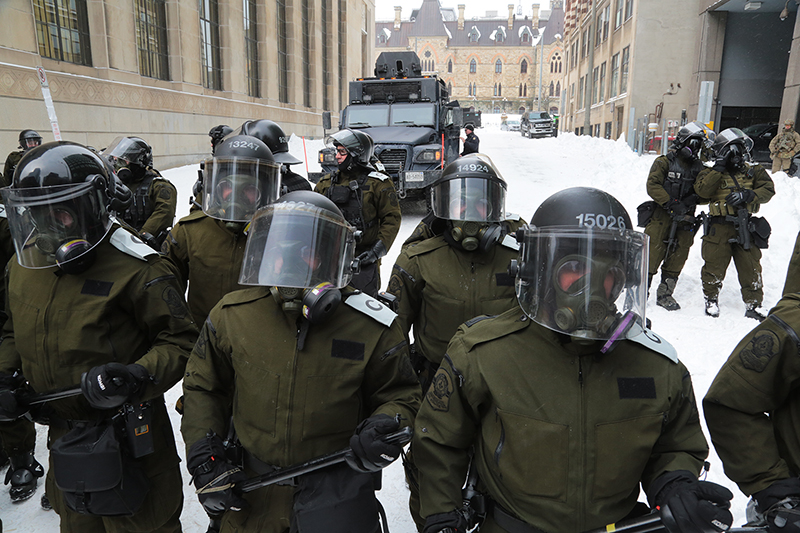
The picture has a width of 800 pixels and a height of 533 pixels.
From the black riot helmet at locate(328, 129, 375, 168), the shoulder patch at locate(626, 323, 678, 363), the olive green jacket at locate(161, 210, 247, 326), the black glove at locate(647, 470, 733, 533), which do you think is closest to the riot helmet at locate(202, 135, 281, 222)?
the olive green jacket at locate(161, 210, 247, 326)

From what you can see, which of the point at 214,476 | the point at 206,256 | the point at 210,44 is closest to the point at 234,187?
the point at 206,256

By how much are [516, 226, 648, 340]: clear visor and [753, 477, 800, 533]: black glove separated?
782 mm

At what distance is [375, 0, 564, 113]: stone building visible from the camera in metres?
85.5

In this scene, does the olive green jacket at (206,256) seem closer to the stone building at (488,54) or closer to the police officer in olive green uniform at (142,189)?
the police officer in olive green uniform at (142,189)

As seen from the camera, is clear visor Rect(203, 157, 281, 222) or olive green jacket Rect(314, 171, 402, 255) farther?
olive green jacket Rect(314, 171, 402, 255)

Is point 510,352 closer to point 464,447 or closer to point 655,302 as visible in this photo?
point 464,447

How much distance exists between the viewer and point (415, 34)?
87875 millimetres

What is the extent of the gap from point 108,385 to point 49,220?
803 millimetres

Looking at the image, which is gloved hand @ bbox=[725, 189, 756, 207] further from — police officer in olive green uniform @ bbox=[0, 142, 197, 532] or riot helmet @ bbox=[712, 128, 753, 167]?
police officer in olive green uniform @ bbox=[0, 142, 197, 532]

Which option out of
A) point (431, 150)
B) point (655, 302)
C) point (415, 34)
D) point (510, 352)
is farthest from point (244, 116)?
point (415, 34)

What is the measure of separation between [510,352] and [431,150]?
9.14 m

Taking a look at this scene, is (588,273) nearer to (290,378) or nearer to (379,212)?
(290,378)

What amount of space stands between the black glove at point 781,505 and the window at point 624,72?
26476mm

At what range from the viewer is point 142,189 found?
17.5ft
